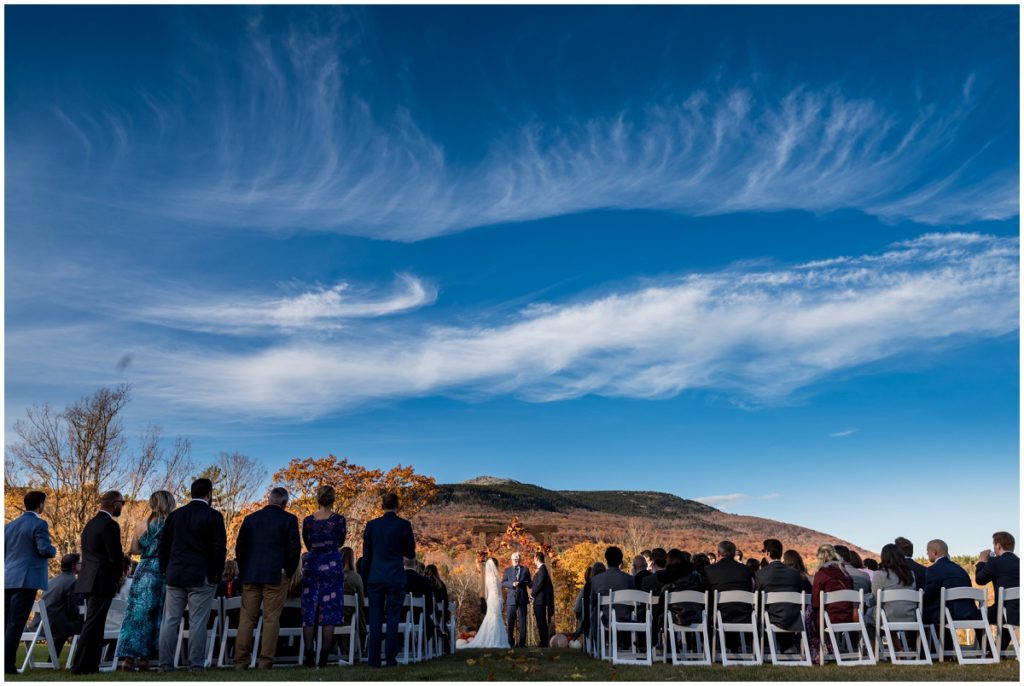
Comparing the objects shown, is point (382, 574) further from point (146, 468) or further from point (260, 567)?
point (146, 468)

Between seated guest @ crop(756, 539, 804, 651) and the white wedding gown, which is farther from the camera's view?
the white wedding gown

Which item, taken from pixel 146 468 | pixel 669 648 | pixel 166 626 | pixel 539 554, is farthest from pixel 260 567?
pixel 146 468

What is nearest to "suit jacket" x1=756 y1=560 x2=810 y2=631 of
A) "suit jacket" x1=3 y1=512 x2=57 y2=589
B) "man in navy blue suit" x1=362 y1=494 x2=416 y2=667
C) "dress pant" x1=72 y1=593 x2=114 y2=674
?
"man in navy blue suit" x1=362 y1=494 x2=416 y2=667

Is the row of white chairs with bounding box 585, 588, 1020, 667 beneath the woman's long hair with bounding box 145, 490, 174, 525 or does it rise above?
beneath

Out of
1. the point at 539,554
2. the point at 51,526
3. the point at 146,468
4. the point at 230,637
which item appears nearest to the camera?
the point at 230,637

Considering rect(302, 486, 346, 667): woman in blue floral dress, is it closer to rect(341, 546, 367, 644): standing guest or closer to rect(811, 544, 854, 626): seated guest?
rect(341, 546, 367, 644): standing guest

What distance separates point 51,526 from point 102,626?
14.3 m

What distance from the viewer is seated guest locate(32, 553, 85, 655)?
9.70 metres

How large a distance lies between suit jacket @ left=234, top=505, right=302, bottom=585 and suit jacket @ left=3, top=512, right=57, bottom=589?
203 cm

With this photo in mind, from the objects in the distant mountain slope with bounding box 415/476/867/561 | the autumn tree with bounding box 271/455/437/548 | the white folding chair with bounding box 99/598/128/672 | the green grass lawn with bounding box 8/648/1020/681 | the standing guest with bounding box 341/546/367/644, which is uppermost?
the distant mountain slope with bounding box 415/476/867/561

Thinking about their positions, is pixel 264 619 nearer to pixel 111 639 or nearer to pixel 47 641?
pixel 111 639

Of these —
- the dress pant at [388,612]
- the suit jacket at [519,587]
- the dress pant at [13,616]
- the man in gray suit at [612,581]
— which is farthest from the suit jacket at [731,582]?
the dress pant at [13,616]

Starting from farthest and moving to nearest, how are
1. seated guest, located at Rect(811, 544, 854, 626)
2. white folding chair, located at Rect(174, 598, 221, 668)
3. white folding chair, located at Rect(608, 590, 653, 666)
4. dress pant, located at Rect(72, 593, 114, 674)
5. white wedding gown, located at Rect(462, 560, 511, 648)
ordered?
1. white wedding gown, located at Rect(462, 560, 511, 648)
2. white folding chair, located at Rect(608, 590, 653, 666)
3. seated guest, located at Rect(811, 544, 854, 626)
4. white folding chair, located at Rect(174, 598, 221, 668)
5. dress pant, located at Rect(72, 593, 114, 674)

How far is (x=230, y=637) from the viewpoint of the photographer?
32.3 ft
